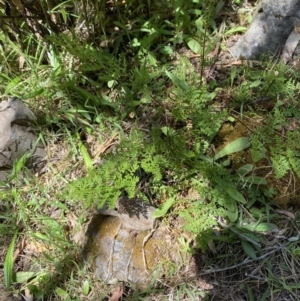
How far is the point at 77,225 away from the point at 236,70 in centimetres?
134

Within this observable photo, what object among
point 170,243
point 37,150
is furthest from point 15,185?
point 170,243

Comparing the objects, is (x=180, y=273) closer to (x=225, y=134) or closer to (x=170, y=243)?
(x=170, y=243)

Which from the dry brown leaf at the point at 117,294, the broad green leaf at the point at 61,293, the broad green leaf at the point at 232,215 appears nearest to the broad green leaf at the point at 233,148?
the broad green leaf at the point at 232,215

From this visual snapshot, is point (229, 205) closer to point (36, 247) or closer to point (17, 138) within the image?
point (36, 247)

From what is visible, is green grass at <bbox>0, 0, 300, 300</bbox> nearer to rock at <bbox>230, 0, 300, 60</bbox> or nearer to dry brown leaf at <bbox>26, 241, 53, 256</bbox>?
dry brown leaf at <bbox>26, 241, 53, 256</bbox>

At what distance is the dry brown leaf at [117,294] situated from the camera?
1.99m

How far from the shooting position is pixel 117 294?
6.54ft

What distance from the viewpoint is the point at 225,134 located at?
2.25 meters

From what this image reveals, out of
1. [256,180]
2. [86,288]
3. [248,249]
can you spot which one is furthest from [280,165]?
[86,288]

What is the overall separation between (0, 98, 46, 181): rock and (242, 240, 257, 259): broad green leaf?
1267 mm

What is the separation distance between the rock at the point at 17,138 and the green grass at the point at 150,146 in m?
0.07

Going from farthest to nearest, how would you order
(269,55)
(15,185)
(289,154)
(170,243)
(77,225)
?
(269,55)
(15,185)
(77,225)
(170,243)
(289,154)

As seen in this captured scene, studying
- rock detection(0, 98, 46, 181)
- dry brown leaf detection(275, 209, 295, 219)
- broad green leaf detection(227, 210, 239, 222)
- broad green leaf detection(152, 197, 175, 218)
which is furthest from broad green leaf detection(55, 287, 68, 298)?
dry brown leaf detection(275, 209, 295, 219)

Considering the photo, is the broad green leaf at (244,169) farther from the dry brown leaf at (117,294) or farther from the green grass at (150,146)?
the dry brown leaf at (117,294)
